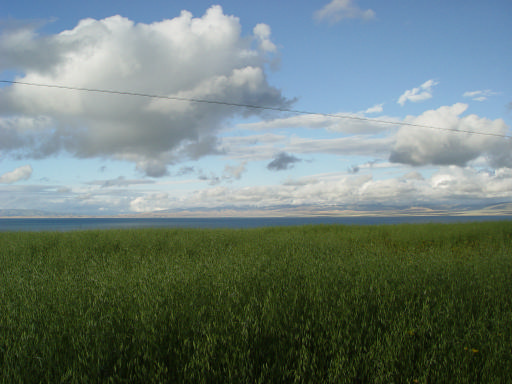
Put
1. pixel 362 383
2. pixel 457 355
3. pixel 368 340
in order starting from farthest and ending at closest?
pixel 368 340, pixel 457 355, pixel 362 383

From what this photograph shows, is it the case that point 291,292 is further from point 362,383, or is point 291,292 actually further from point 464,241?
point 464,241

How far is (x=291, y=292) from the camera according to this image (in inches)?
208

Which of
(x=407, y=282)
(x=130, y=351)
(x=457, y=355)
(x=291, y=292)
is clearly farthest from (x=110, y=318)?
(x=407, y=282)

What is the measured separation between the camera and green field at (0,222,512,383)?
10.3 feet

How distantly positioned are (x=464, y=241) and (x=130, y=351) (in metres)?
18.2

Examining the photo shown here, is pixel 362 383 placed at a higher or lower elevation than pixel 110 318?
lower

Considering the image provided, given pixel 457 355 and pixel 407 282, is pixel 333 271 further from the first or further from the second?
pixel 457 355

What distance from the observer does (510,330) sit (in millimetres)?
4195

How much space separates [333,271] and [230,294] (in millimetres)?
2867

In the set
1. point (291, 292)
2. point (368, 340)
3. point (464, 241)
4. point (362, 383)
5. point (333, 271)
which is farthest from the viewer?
point (464, 241)

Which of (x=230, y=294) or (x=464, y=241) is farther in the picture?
(x=464, y=241)

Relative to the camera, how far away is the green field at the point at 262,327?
313 centimetres

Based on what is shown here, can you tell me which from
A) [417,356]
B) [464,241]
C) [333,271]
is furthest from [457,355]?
[464,241]

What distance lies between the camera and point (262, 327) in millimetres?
3979
